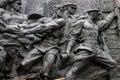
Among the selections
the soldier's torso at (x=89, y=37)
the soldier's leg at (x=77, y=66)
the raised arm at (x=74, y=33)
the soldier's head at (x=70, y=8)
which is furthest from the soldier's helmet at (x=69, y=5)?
Answer: the soldier's leg at (x=77, y=66)

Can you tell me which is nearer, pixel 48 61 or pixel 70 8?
pixel 48 61

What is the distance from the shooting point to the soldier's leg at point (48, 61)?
7242 mm

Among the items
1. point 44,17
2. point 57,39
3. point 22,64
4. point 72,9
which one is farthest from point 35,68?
point 72,9

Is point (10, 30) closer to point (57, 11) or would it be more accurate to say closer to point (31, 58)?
point (31, 58)

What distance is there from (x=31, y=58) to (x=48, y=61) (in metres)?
0.43

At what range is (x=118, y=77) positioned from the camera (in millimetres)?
7500

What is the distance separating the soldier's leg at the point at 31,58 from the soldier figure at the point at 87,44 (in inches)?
27.3

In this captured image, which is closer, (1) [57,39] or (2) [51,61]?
(2) [51,61]

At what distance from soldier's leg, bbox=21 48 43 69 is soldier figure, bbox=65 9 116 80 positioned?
69cm

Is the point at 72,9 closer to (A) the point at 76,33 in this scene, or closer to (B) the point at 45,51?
(A) the point at 76,33

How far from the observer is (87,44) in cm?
754

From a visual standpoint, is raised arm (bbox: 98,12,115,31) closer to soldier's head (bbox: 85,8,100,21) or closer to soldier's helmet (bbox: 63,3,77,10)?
soldier's head (bbox: 85,8,100,21)

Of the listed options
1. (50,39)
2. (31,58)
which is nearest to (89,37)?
(50,39)

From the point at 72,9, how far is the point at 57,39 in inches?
40.0
